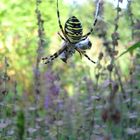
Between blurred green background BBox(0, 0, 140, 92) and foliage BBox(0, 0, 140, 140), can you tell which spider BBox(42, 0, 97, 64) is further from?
Answer: blurred green background BBox(0, 0, 140, 92)

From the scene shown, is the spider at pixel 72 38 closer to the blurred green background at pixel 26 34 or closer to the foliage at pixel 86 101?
the foliage at pixel 86 101

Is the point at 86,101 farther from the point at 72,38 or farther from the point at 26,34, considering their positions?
the point at 26,34

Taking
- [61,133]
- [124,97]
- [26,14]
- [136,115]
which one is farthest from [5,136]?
[26,14]

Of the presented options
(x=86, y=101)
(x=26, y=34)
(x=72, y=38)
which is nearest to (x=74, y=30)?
(x=72, y=38)

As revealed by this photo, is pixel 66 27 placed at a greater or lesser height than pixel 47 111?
greater

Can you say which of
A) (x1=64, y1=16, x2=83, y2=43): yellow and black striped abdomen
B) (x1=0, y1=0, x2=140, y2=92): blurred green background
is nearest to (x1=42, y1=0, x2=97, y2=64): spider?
(x1=64, y1=16, x2=83, y2=43): yellow and black striped abdomen

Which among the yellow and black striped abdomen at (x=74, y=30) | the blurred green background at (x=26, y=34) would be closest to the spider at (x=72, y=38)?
the yellow and black striped abdomen at (x=74, y=30)

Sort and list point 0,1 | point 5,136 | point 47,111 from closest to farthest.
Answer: point 5,136, point 47,111, point 0,1

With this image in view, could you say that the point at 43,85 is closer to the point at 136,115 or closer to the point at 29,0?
the point at 29,0
